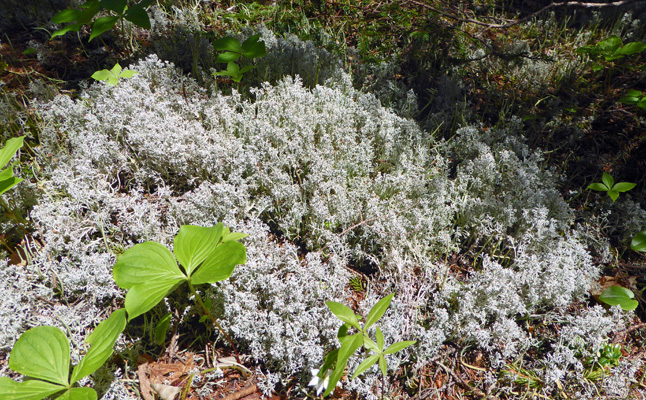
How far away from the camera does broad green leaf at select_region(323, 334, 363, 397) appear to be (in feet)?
6.22

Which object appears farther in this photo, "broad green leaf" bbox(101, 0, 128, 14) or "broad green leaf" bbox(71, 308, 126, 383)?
"broad green leaf" bbox(101, 0, 128, 14)

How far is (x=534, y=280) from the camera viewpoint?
9.02ft

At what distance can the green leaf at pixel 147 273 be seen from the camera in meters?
2.02

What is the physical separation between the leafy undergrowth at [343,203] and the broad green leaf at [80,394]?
1.19ft

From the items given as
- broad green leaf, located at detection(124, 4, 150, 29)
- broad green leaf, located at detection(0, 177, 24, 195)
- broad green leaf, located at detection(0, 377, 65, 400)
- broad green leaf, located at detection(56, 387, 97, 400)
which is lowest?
broad green leaf, located at detection(0, 377, 65, 400)

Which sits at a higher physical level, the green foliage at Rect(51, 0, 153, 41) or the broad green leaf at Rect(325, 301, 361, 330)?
the green foliage at Rect(51, 0, 153, 41)

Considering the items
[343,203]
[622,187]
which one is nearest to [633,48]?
[622,187]

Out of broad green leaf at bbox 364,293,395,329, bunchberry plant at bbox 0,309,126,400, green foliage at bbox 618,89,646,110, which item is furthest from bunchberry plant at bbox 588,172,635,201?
bunchberry plant at bbox 0,309,126,400

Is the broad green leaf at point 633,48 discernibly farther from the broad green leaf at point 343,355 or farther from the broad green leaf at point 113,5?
the broad green leaf at point 113,5

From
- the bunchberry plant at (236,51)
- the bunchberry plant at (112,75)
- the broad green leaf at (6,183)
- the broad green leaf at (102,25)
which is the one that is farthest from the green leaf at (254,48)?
the broad green leaf at (6,183)

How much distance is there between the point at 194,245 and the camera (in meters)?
2.21

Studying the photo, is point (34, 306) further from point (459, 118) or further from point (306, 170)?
point (459, 118)

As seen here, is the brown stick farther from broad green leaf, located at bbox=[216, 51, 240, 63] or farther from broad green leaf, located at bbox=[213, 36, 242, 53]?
broad green leaf, located at bbox=[213, 36, 242, 53]

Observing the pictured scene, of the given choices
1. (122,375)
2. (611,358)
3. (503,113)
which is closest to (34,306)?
(122,375)
